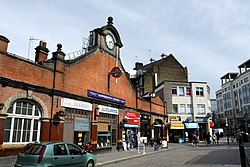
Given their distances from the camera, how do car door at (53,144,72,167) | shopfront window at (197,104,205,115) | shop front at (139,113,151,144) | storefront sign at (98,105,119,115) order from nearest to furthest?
car door at (53,144,72,167)
storefront sign at (98,105,119,115)
shop front at (139,113,151,144)
shopfront window at (197,104,205,115)

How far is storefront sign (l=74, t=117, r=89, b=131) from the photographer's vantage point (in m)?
17.7

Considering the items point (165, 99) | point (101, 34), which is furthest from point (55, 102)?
point (165, 99)

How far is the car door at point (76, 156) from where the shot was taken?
1019cm

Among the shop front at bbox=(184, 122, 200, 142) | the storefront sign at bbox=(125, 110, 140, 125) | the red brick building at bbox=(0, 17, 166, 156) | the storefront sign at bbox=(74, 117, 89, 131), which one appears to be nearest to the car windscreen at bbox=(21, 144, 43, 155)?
the red brick building at bbox=(0, 17, 166, 156)

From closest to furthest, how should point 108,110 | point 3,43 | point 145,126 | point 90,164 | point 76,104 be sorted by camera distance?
point 90,164, point 3,43, point 76,104, point 108,110, point 145,126

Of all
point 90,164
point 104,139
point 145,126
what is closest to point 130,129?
point 145,126

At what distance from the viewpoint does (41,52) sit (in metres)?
16.8

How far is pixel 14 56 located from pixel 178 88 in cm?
3050

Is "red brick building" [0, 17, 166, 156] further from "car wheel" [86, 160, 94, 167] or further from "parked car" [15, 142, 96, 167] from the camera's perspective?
"car wheel" [86, 160, 94, 167]

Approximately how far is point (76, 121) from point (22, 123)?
4621mm

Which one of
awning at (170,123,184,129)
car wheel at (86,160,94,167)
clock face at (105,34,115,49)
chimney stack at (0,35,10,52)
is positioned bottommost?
car wheel at (86,160,94,167)

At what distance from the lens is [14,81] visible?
13.1 metres

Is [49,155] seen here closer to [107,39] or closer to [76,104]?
[76,104]

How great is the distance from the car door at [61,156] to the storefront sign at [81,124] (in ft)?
25.1
